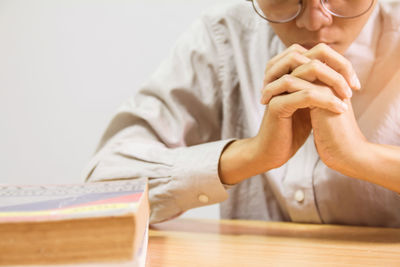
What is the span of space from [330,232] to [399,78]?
12.6 inches

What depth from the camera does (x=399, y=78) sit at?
808 millimetres

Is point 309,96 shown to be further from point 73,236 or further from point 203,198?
point 73,236

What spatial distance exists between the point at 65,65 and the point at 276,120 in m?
1.02

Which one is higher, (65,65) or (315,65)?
(315,65)

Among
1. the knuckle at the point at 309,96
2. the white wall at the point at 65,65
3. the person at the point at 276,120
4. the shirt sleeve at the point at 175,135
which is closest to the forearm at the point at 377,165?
the person at the point at 276,120

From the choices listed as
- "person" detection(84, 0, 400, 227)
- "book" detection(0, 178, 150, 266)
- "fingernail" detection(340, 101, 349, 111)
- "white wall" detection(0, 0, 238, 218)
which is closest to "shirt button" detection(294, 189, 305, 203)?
"person" detection(84, 0, 400, 227)

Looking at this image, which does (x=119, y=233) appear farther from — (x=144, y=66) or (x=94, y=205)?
(x=144, y=66)

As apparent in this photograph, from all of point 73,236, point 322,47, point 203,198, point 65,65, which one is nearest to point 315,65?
point 322,47

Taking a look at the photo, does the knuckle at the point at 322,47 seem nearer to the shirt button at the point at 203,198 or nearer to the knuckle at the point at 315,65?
the knuckle at the point at 315,65

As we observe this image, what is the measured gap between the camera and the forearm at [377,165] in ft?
2.13

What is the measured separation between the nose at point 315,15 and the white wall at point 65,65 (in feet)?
2.72

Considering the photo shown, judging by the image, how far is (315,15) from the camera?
26.3 inches

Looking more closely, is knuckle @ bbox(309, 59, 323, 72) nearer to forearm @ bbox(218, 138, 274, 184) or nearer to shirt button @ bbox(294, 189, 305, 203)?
forearm @ bbox(218, 138, 274, 184)

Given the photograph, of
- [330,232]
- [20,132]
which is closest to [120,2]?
[20,132]
